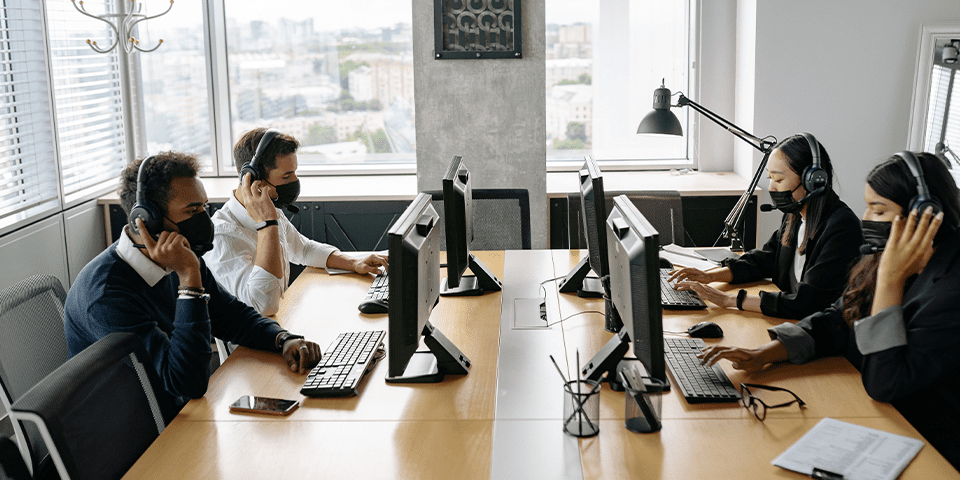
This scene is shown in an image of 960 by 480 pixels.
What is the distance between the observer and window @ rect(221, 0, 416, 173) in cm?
502

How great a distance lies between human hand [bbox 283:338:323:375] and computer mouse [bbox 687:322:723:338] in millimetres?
1121

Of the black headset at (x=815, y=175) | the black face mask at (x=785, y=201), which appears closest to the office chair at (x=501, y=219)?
the black face mask at (x=785, y=201)

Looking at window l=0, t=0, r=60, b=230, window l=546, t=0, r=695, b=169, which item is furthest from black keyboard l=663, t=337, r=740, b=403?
window l=0, t=0, r=60, b=230

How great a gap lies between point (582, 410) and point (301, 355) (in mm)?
836

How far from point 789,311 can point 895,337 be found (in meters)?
0.64

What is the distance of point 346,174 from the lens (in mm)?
5172

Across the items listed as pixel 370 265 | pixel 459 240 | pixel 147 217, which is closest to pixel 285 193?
pixel 370 265

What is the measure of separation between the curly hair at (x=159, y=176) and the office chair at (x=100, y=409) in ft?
1.41

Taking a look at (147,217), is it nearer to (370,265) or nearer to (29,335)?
(29,335)

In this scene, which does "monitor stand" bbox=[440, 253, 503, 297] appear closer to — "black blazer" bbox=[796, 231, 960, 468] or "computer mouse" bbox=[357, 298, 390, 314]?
"computer mouse" bbox=[357, 298, 390, 314]

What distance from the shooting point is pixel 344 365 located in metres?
2.15

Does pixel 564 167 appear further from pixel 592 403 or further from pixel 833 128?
pixel 592 403

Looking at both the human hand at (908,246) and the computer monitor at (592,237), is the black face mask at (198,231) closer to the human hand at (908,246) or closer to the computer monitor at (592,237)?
the computer monitor at (592,237)

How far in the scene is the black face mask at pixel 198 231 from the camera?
2.18 m
